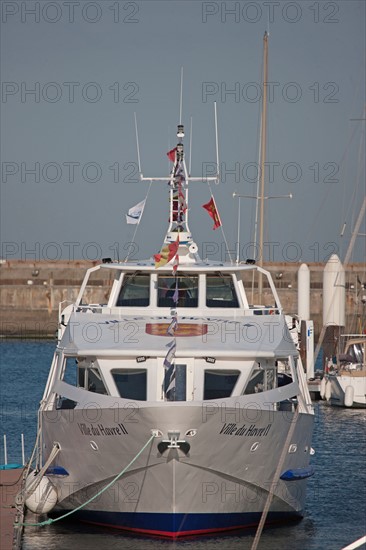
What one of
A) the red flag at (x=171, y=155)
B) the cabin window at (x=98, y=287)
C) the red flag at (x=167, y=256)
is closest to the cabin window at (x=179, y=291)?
the red flag at (x=167, y=256)

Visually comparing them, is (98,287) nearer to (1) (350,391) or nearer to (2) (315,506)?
(1) (350,391)

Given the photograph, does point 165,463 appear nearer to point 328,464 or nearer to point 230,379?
point 230,379

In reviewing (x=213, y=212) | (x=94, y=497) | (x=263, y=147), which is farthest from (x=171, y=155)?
(x=263, y=147)

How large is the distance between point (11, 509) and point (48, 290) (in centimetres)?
6668

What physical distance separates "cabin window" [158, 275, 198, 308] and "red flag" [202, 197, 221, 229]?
1.64 meters

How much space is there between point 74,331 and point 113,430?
10.1ft

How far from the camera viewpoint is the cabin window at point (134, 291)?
27250mm

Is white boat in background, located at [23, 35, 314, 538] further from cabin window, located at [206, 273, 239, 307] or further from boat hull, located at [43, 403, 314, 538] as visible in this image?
cabin window, located at [206, 273, 239, 307]

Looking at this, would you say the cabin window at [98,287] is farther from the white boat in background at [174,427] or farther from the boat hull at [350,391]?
the white boat in background at [174,427]

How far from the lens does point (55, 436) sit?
24344mm

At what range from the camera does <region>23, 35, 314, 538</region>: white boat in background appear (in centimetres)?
2262

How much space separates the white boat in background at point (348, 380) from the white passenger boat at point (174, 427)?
19.7 m

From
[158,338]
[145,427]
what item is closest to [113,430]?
[145,427]

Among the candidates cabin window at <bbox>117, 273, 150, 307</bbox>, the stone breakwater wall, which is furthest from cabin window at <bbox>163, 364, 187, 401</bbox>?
the stone breakwater wall
